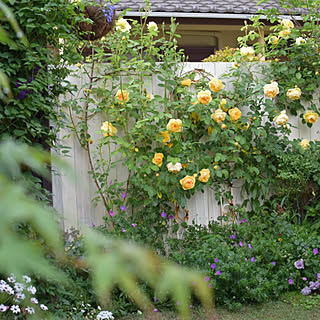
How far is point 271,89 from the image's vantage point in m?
4.21

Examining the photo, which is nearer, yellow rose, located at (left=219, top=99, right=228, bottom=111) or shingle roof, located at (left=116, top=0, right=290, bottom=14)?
yellow rose, located at (left=219, top=99, right=228, bottom=111)

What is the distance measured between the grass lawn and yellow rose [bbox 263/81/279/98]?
5.55 ft

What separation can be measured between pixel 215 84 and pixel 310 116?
948mm

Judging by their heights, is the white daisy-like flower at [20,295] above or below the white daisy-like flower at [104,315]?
above

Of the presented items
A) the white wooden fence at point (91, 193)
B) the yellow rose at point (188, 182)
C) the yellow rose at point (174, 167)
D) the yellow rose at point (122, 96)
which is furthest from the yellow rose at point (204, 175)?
the yellow rose at point (122, 96)

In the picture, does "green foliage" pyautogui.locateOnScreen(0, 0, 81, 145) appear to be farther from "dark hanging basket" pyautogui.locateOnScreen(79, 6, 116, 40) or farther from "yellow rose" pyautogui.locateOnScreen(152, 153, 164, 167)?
"yellow rose" pyautogui.locateOnScreen(152, 153, 164, 167)

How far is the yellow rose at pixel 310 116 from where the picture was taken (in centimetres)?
446

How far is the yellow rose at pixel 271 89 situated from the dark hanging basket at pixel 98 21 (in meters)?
1.40

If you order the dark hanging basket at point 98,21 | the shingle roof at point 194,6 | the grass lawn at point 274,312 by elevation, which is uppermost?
the shingle roof at point 194,6

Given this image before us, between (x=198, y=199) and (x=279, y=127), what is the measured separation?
958 millimetres

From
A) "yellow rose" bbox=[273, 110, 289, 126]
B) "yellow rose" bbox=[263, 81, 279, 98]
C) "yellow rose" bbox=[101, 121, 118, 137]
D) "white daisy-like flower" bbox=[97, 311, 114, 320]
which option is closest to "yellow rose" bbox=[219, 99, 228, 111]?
"yellow rose" bbox=[263, 81, 279, 98]

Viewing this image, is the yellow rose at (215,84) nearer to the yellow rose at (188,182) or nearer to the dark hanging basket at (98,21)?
the yellow rose at (188,182)

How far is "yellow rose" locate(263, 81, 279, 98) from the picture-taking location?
421 cm

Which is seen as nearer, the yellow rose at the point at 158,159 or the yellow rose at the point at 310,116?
the yellow rose at the point at 158,159
